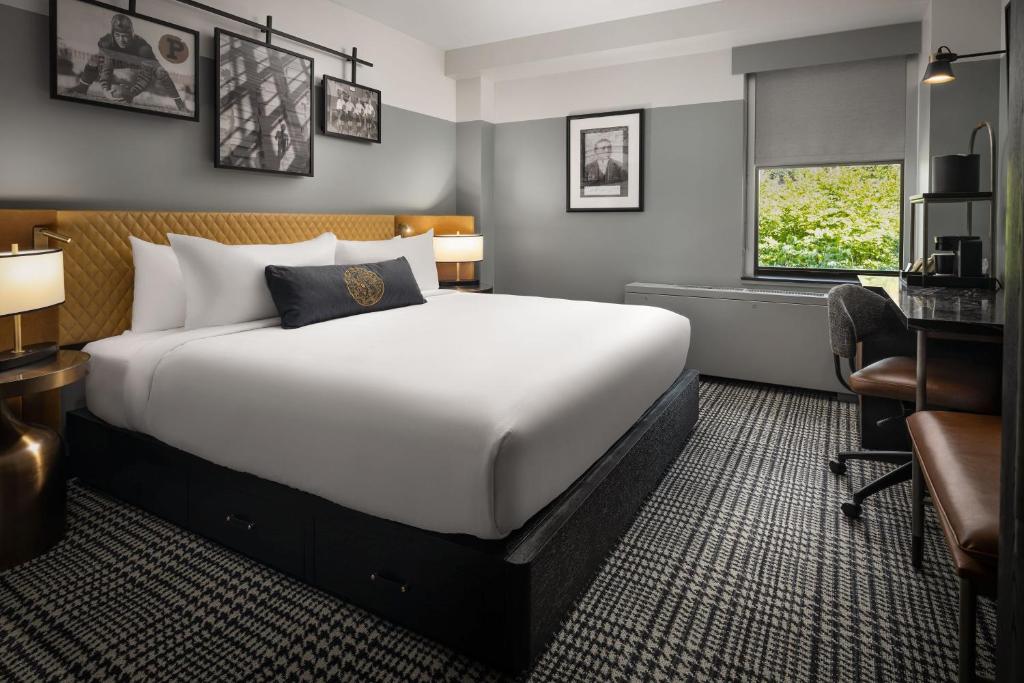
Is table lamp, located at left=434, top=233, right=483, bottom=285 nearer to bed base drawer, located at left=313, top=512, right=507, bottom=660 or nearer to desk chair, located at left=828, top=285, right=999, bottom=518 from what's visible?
desk chair, located at left=828, top=285, right=999, bottom=518

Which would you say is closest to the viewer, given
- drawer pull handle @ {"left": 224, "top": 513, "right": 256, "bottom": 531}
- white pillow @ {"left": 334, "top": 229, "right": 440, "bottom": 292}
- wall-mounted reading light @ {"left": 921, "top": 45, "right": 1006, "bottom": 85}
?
drawer pull handle @ {"left": 224, "top": 513, "right": 256, "bottom": 531}

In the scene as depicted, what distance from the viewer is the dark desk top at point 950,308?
5.96 ft

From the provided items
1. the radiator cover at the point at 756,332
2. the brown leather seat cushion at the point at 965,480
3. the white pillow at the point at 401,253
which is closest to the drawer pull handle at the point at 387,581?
the brown leather seat cushion at the point at 965,480

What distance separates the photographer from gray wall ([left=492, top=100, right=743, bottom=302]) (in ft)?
16.0

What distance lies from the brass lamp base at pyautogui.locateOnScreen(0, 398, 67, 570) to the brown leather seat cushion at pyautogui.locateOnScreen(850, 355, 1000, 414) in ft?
10.8

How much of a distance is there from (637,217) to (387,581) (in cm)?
416

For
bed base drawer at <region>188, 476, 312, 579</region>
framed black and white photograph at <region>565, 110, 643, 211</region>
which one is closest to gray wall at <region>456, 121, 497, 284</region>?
framed black and white photograph at <region>565, 110, 643, 211</region>

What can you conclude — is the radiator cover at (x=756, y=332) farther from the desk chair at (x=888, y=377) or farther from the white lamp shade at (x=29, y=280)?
the white lamp shade at (x=29, y=280)

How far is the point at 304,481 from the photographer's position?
1928 mm

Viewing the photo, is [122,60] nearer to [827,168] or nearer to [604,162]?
[604,162]

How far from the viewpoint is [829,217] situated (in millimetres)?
4699

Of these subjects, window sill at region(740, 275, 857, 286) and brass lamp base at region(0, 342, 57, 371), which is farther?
window sill at region(740, 275, 857, 286)

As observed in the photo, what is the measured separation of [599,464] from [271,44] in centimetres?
336

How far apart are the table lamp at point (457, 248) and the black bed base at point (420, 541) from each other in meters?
2.74
